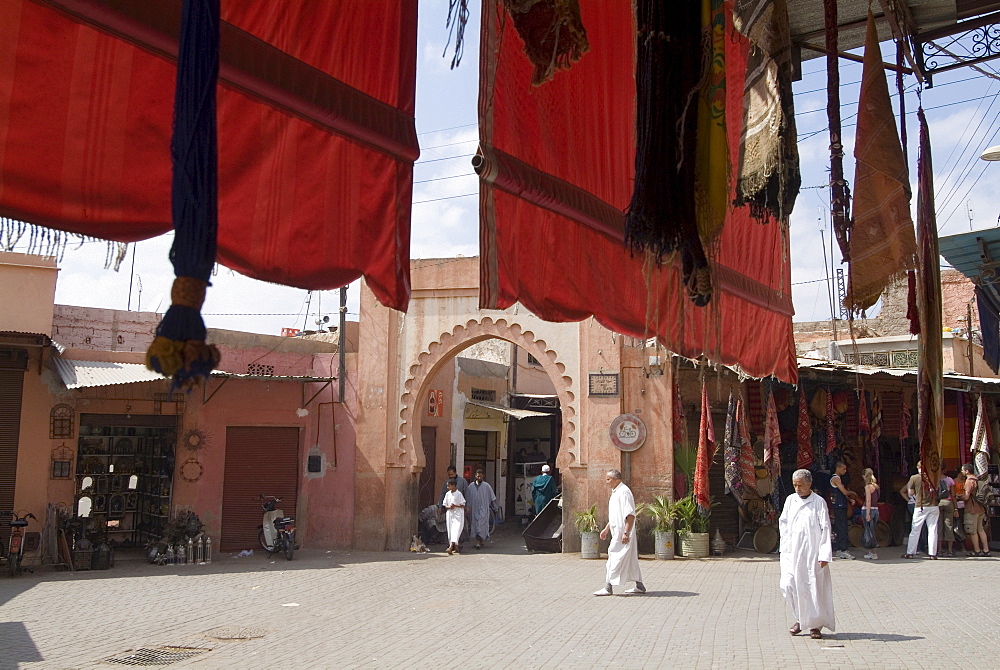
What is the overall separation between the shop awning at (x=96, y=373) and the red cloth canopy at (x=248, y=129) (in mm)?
10007

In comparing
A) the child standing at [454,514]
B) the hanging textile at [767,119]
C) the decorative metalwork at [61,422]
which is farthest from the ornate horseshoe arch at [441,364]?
the hanging textile at [767,119]

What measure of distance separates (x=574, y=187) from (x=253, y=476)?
1273cm

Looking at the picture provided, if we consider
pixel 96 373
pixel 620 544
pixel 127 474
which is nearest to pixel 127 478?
pixel 127 474

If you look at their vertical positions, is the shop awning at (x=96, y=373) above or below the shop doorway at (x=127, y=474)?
above

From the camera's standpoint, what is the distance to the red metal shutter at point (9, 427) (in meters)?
13.0

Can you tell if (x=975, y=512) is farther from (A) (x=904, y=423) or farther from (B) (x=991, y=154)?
(B) (x=991, y=154)

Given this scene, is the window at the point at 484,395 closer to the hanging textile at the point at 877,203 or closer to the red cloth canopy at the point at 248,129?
the hanging textile at the point at 877,203

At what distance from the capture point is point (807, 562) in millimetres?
7723

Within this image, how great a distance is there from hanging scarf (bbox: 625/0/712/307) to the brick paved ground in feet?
14.8

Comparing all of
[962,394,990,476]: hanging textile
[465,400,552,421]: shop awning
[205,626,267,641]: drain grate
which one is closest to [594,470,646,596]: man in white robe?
[205,626,267,641]: drain grate

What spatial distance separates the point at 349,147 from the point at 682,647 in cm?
558

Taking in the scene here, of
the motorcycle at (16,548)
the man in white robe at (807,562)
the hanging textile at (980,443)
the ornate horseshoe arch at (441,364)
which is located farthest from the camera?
the ornate horseshoe arch at (441,364)

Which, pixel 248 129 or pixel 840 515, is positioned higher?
pixel 248 129

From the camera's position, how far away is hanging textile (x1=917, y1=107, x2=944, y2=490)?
15.5 ft
